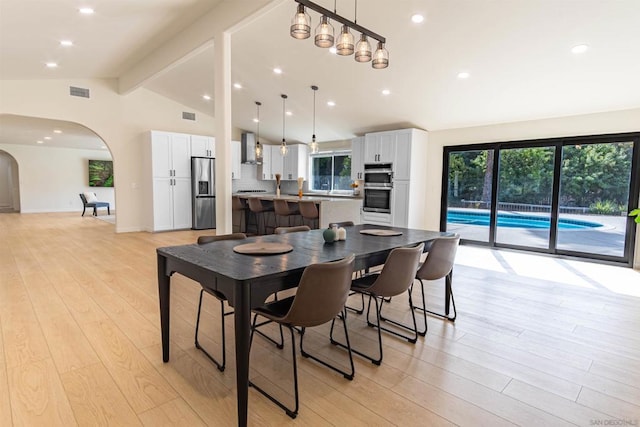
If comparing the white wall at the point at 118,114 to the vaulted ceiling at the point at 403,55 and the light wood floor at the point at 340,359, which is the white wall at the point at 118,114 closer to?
the vaulted ceiling at the point at 403,55

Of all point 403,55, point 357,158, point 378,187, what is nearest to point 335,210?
point 378,187

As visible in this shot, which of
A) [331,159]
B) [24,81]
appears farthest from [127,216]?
[331,159]

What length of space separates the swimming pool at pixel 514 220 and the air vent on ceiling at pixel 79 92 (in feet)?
25.9

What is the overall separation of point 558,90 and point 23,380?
6.40m

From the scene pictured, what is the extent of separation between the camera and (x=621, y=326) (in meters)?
2.92

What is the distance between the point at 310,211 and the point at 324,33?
145 inches

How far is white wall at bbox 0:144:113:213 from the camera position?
11508 millimetres

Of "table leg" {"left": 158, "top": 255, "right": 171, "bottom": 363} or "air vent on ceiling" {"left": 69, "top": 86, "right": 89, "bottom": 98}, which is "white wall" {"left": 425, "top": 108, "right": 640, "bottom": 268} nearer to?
"table leg" {"left": 158, "top": 255, "right": 171, "bottom": 363}

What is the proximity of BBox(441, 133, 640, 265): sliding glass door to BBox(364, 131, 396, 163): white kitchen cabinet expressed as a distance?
1109 mm

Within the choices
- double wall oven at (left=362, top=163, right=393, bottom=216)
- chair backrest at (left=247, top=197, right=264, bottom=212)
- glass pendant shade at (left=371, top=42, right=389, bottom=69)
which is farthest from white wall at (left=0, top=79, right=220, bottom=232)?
glass pendant shade at (left=371, top=42, right=389, bottom=69)

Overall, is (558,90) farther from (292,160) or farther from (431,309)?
(292,160)

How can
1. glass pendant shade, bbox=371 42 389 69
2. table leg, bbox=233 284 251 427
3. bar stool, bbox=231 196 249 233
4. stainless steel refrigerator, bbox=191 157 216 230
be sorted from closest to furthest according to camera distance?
table leg, bbox=233 284 251 427, glass pendant shade, bbox=371 42 389 69, bar stool, bbox=231 196 249 233, stainless steel refrigerator, bbox=191 157 216 230

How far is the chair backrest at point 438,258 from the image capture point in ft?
9.04

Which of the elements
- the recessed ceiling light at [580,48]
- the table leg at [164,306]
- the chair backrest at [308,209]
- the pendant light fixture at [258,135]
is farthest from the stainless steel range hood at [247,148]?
the table leg at [164,306]
